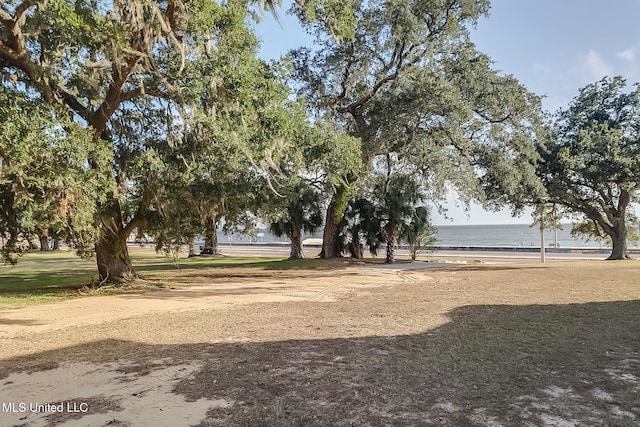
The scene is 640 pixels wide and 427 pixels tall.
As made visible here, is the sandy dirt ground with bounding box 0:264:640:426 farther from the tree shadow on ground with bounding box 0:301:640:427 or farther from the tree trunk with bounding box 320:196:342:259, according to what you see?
the tree trunk with bounding box 320:196:342:259

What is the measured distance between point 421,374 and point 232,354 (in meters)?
2.27

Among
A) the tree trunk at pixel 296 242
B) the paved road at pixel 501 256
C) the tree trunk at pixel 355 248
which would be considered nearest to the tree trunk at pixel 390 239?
the tree trunk at pixel 355 248

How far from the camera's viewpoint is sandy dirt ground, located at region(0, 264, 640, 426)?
143 inches

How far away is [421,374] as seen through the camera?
14.9ft

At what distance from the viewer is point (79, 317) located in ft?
28.1


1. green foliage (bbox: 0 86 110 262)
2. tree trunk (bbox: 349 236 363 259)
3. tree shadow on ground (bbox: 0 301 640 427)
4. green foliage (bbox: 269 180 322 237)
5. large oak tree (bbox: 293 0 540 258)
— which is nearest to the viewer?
tree shadow on ground (bbox: 0 301 640 427)

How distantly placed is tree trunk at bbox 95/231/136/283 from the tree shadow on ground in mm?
7531

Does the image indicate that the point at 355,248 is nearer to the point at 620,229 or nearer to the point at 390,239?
the point at 390,239

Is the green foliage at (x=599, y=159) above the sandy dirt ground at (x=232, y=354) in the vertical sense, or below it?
above

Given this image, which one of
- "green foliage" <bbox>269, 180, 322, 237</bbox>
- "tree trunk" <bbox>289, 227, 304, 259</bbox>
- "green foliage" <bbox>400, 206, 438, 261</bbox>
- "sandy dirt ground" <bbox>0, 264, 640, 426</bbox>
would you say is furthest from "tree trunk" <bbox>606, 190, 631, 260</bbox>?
"tree trunk" <bbox>289, 227, 304, 259</bbox>

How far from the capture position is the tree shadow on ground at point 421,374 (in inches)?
139

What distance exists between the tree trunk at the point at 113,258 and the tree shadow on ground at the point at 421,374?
7.53m

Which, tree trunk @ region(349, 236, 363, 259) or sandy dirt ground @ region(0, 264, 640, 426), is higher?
tree trunk @ region(349, 236, 363, 259)

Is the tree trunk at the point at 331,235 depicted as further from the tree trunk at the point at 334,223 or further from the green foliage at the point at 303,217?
the green foliage at the point at 303,217
